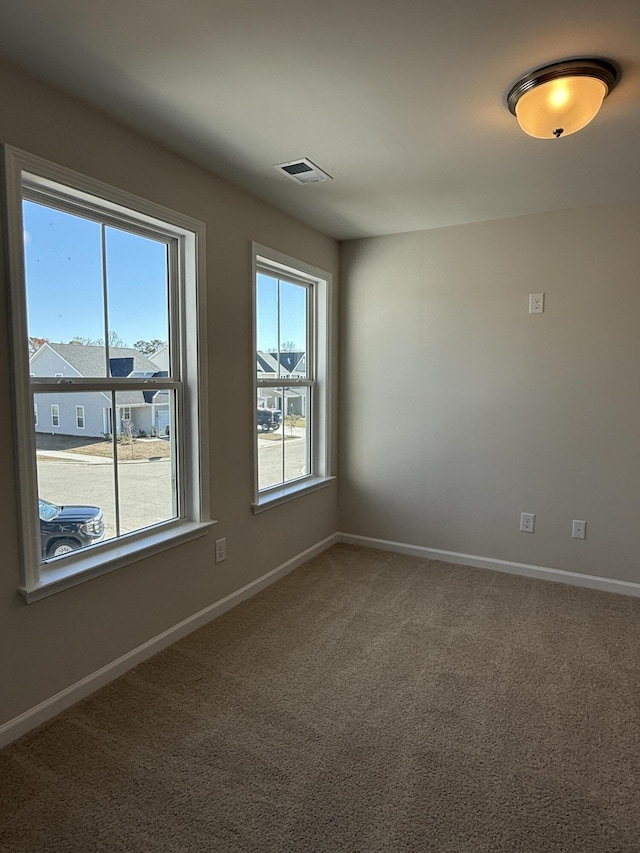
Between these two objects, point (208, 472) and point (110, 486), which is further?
point (208, 472)

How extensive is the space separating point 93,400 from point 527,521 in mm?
2830

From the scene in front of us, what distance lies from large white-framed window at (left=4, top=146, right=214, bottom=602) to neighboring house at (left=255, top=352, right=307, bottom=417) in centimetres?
68

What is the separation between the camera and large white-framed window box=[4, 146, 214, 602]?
189 centimetres

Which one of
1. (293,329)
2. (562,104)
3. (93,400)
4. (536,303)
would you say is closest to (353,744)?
(93,400)

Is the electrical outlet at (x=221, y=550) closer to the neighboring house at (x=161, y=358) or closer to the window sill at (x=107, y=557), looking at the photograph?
the window sill at (x=107, y=557)

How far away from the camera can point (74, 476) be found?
7.06 feet

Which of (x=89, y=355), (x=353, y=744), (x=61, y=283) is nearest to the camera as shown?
(x=353, y=744)

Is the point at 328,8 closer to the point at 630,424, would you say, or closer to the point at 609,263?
the point at 609,263

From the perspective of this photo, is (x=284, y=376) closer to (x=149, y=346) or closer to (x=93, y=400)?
(x=149, y=346)

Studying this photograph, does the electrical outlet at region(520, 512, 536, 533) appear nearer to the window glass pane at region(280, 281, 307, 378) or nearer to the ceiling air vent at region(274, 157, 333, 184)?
the window glass pane at region(280, 281, 307, 378)

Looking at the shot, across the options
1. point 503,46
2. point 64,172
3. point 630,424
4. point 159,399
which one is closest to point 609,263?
point 630,424

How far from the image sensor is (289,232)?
132 inches

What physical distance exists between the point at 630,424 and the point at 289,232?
2490 millimetres

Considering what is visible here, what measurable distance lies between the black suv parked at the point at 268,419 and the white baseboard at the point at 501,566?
125 cm
